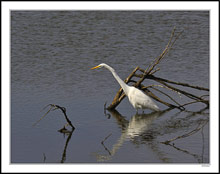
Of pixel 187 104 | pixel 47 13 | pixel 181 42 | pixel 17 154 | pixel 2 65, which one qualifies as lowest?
pixel 17 154

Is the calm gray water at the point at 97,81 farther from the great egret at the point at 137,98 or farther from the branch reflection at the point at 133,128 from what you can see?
the great egret at the point at 137,98

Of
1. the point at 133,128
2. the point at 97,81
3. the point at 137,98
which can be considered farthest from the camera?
the point at 97,81

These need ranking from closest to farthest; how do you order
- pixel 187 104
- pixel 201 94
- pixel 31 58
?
pixel 187 104 < pixel 201 94 < pixel 31 58

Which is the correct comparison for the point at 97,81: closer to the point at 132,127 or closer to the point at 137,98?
the point at 137,98

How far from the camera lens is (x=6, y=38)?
8.72 metres

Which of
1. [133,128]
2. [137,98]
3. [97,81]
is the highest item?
[97,81]

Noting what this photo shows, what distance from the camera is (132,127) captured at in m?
9.99

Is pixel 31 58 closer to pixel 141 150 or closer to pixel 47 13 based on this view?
pixel 47 13

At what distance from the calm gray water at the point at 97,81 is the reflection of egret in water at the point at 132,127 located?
18mm

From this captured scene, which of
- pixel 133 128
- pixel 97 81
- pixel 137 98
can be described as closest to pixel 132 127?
pixel 133 128

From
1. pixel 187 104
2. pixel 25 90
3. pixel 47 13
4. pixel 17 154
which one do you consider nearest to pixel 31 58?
pixel 25 90

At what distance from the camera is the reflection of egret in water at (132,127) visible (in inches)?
338

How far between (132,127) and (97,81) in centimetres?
327

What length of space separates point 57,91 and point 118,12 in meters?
7.91
